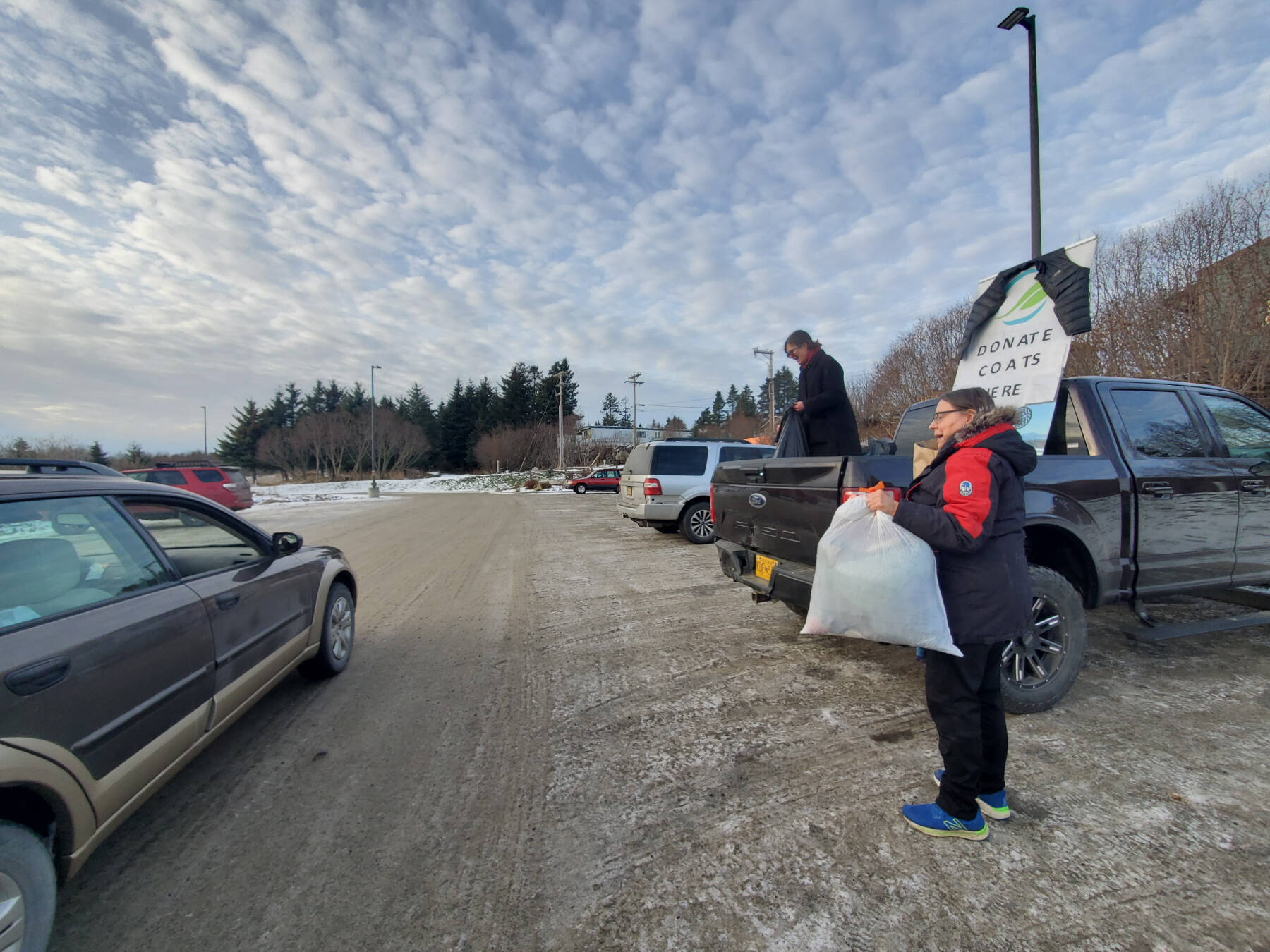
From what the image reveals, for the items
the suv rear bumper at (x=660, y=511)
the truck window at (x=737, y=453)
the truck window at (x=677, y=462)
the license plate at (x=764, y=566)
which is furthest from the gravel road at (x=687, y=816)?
the truck window at (x=737, y=453)

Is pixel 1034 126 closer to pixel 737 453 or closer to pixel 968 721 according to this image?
pixel 737 453

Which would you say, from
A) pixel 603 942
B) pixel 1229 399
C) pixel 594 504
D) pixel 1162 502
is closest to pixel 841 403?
pixel 1162 502

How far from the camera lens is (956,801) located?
82.6 inches

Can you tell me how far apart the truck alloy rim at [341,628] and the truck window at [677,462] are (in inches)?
227

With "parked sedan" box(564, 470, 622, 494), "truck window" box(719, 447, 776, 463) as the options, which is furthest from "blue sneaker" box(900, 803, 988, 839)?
"parked sedan" box(564, 470, 622, 494)

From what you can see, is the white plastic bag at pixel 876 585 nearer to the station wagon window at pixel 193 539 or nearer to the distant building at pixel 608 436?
the station wagon window at pixel 193 539

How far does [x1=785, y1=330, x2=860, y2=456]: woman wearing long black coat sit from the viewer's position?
4.36 m

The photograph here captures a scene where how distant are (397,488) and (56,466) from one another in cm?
3546

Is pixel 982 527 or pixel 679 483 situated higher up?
pixel 982 527

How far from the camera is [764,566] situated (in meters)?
3.75

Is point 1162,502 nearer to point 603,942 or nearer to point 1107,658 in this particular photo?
→ point 1107,658

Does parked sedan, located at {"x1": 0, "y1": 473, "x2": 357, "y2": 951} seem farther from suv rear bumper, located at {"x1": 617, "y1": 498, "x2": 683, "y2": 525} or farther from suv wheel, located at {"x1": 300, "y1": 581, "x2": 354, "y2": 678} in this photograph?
suv rear bumper, located at {"x1": 617, "y1": 498, "x2": 683, "y2": 525}

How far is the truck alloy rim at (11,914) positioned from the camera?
1382mm

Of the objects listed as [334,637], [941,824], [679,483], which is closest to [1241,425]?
[941,824]
